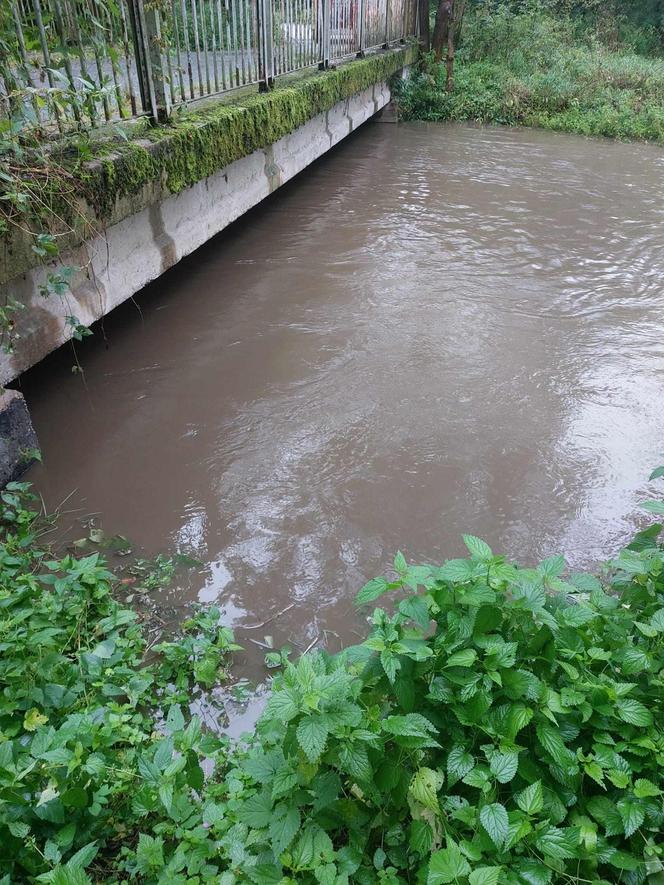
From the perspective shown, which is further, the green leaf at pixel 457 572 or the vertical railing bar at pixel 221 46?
the vertical railing bar at pixel 221 46

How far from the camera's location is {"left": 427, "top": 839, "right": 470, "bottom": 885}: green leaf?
62.0 inches

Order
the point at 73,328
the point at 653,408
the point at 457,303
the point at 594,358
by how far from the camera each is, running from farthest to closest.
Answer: the point at 457,303 → the point at 594,358 → the point at 653,408 → the point at 73,328

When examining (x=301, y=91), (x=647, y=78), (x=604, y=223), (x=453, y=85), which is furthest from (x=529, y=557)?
(x=647, y=78)

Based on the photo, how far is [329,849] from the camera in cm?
168

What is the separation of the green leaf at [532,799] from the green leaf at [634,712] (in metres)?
0.36

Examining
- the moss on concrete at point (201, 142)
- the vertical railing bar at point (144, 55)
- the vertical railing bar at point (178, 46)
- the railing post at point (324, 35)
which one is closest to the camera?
the moss on concrete at point (201, 142)

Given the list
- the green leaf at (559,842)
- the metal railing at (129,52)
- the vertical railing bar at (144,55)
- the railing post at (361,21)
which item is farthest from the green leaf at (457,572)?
the railing post at (361,21)

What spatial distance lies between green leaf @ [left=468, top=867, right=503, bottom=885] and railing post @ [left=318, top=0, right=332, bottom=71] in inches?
335

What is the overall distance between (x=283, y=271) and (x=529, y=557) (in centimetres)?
415

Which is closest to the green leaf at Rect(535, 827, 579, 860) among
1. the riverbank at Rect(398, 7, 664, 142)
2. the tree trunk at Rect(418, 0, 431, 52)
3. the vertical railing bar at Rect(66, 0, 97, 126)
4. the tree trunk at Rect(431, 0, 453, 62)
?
the vertical railing bar at Rect(66, 0, 97, 126)

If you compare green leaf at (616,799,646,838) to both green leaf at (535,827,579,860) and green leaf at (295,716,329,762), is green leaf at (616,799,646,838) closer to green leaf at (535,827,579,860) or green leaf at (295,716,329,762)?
green leaf at (535,827,579,860)

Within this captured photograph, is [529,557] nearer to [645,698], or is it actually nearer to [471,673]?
[645,698]

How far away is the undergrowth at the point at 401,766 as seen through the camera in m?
1.71

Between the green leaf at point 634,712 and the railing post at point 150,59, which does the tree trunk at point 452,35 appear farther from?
the green leaf at point 634,712
